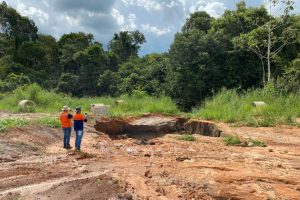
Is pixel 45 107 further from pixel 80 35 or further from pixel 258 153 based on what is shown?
pixel 80 35

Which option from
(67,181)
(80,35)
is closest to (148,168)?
(67,181)

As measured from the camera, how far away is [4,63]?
38.1 m

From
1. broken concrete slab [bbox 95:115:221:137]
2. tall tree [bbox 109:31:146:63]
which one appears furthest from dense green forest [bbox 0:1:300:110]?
broken concrete slab [bbox 95:115:221:137]

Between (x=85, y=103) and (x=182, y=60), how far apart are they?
261 inches

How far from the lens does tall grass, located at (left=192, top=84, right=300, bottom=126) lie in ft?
53.3

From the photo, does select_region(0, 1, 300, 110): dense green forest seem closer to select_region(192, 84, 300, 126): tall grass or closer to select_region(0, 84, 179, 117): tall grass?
select_region(192, 84, 300, 126): tall grass

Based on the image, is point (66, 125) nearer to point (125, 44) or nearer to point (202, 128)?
point (202, 128)

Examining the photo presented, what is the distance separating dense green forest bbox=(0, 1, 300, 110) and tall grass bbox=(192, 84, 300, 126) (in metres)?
1.83

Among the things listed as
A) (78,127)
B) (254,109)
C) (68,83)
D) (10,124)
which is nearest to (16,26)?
(68,83)

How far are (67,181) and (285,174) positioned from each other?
13.6ft

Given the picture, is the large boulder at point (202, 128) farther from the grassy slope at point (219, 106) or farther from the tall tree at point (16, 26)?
the tall tree at point (16, 26)

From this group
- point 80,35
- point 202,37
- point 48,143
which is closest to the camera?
point 48,143

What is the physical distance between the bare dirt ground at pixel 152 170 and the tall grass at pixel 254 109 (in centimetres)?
271

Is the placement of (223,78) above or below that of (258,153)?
above
